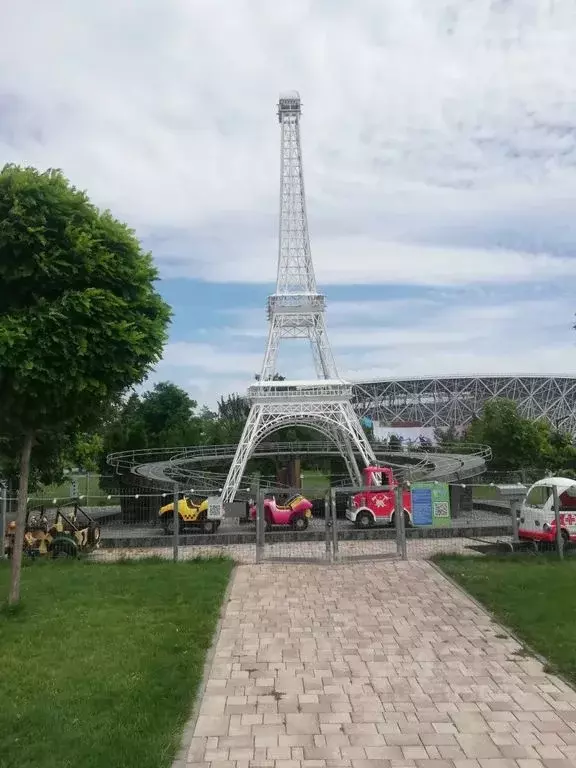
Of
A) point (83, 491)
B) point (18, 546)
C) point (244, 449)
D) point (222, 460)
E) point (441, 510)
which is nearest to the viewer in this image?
point (18, 546)

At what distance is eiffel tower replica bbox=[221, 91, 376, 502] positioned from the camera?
32.2 meters

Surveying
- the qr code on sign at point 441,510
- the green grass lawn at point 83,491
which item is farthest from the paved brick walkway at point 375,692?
the green grass lawn at point 83,491

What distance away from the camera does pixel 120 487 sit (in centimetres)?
2956

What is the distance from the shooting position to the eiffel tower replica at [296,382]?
106 ft

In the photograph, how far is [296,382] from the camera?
1323 inches

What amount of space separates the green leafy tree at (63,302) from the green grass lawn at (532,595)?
6.16 metres

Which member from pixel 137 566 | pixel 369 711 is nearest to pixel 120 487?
→ pixel 137 566

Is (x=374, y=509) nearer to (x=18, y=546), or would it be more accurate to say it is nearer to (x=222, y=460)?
(x=18, y=546)

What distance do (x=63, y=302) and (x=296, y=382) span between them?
84.2ft

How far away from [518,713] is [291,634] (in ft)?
11.3

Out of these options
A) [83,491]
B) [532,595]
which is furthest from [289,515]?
[83,491]

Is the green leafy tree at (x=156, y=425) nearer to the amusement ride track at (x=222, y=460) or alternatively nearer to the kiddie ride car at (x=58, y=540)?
the amusement ride track at (x=222, y=460)

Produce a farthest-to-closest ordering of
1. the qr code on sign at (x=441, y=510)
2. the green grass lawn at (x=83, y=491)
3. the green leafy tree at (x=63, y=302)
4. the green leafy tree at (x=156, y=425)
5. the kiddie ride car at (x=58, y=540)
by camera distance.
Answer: the green leafy tree at (x=156, y=425), the green grass lawn at (x=83, y=491), the qr code on sign at (x=441, y=510), the kiddie ride car at (x=58, y=540), the green leafy tree at (x=63, y=302)

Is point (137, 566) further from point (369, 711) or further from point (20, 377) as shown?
point (369, 711)
